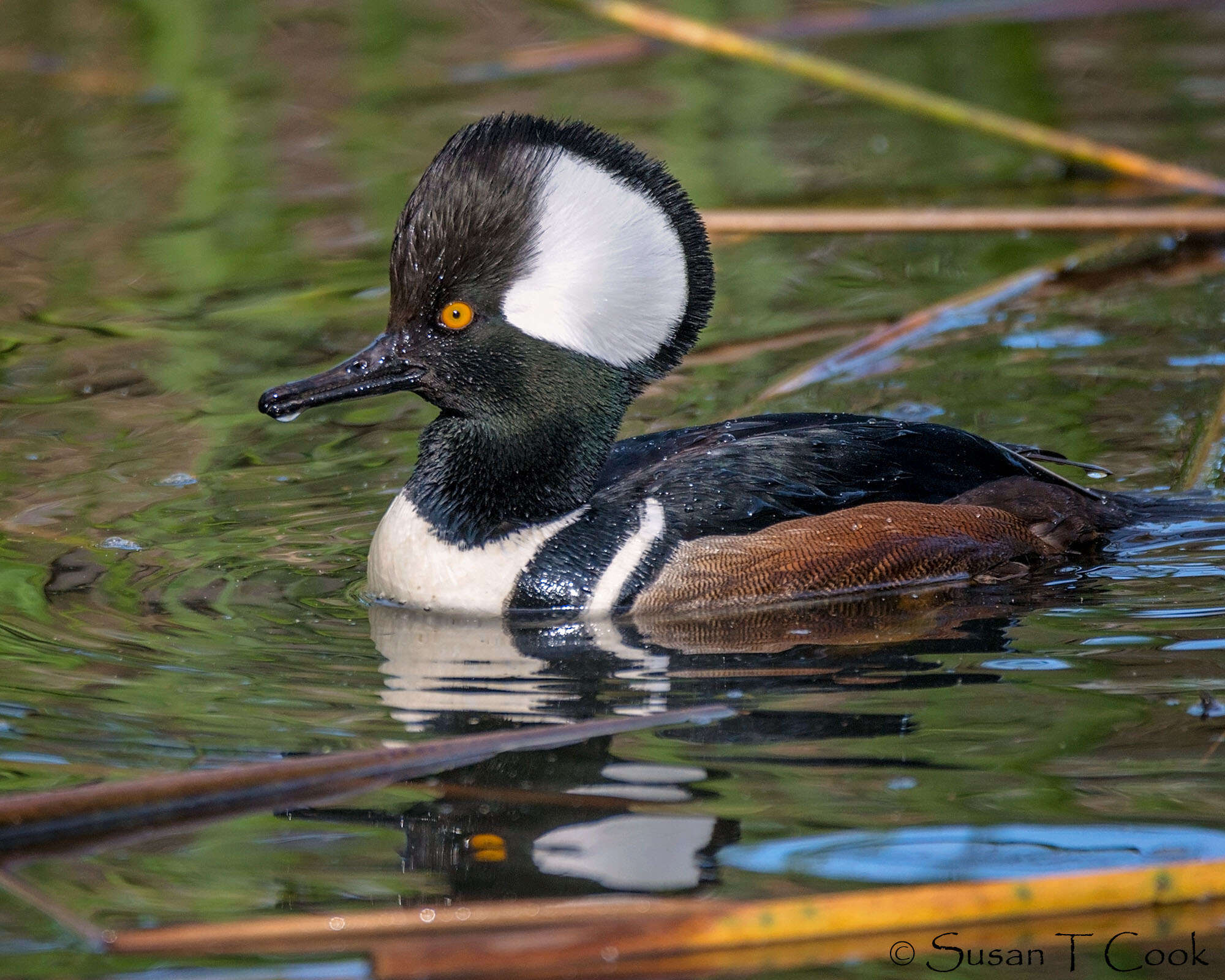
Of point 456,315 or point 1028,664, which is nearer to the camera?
point 1028,664

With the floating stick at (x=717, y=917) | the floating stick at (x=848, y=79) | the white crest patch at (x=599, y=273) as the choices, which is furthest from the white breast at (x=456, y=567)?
the floating stick at (x=848, y=79)

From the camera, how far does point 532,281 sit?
5203mm

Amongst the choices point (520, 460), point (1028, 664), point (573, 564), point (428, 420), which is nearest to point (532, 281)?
point (520, 460)

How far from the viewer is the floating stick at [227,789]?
366cm

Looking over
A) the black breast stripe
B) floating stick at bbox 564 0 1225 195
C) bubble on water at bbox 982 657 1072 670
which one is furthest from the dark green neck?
floating stick at bbox 564 0 1225 195

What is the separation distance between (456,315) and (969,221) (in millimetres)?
3084

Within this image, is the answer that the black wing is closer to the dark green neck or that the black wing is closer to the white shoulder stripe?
the white shoulder stripe

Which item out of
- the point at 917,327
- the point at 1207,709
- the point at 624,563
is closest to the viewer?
the point at 1207,709

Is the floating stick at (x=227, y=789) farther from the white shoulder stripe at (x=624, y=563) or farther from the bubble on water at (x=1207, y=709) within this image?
the bubble on water at (x=1207, y=709)

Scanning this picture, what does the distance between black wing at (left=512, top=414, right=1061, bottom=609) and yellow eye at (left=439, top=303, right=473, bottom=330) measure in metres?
0.74

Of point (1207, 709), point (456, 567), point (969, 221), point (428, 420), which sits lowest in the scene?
point (428, 420)

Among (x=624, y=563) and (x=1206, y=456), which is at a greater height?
(x=1206, y=456)

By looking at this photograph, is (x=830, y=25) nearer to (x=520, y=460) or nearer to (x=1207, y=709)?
(x=520, y=460)

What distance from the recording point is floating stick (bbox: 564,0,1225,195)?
25.8 feet
